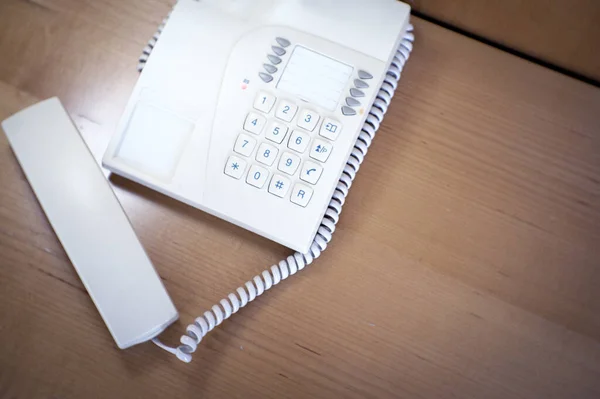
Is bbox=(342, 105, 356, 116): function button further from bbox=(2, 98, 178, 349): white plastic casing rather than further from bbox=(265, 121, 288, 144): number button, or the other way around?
bbox=(2, 98, 178, 349): white plastic casing

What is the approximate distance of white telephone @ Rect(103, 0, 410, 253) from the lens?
46 cm

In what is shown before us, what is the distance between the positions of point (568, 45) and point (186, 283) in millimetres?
387

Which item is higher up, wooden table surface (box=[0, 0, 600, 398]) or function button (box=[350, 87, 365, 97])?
function button (box=[350, 87, 365, 97])

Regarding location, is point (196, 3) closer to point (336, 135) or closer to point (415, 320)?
point (336, 135)

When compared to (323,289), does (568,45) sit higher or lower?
higher

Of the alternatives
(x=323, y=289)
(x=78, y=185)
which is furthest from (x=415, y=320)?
(x=78, y=185)

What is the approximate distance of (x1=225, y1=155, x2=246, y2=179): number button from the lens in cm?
47

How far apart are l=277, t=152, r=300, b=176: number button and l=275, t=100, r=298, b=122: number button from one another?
3 cm

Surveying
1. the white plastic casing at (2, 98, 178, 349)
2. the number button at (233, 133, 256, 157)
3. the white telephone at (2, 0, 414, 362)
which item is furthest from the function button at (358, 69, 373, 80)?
the white plastic casing at (2, 98, 178, 349)

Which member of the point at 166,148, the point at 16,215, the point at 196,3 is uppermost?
the point at 196,3

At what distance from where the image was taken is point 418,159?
498 mm

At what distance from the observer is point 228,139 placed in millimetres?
472

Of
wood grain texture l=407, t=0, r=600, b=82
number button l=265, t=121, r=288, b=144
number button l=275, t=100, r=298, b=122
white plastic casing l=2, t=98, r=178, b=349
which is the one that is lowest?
white plastic casing l=2, t=98, r=178, b=349

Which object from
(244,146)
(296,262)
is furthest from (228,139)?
(296,262)
